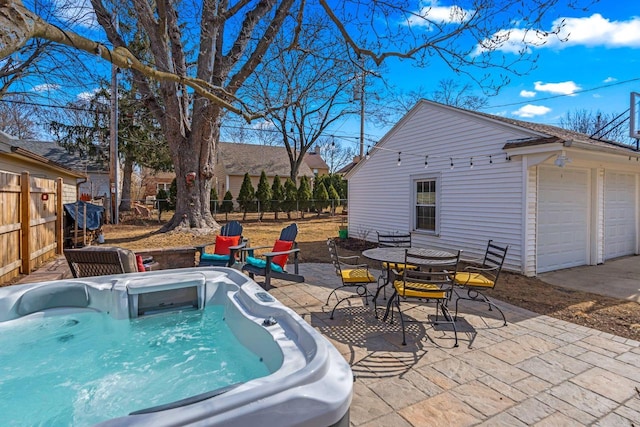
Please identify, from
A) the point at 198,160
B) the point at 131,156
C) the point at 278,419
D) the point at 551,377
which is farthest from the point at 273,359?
the point at 131,156

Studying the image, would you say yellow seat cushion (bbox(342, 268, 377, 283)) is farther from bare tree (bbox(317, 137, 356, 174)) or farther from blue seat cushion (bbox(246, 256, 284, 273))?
bare tree (bbox(317, 137, 356, 174))

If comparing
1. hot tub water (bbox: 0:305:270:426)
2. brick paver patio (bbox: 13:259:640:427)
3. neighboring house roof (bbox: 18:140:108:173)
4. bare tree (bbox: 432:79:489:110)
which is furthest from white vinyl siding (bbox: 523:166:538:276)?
neighboring house roof (bbox: 18:140:108:173)

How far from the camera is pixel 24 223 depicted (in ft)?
17.9

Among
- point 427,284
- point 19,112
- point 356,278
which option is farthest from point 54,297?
point 19,112

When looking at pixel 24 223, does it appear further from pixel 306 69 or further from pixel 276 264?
pixel 306 69

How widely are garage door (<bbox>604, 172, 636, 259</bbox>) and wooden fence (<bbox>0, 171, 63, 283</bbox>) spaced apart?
38.2ft

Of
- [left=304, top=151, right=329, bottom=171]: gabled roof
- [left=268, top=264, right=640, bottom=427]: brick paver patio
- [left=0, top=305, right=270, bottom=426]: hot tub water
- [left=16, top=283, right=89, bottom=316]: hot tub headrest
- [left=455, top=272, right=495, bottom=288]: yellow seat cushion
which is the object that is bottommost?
[left=0, top=305, right=270, bottom=426]: hot tub water

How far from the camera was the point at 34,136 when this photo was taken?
13.8 m

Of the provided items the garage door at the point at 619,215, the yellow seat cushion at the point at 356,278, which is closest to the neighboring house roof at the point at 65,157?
the yellow seat cushion at the point at 356,278

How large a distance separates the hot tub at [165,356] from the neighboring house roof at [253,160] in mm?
20531

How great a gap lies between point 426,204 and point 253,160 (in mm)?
19418

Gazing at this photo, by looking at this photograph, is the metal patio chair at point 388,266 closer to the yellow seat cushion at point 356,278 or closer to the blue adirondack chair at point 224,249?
the yellow seat cushion at point 356,278

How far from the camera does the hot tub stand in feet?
5.31

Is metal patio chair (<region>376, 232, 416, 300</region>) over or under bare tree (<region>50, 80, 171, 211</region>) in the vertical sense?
under
